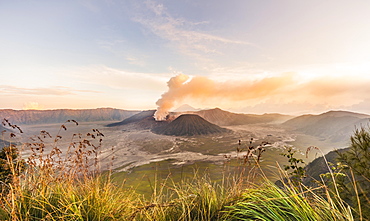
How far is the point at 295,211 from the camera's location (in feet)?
5.19

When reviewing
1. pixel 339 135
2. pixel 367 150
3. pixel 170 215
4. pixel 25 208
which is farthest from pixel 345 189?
pixel 339 135

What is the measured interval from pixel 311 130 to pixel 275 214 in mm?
154932

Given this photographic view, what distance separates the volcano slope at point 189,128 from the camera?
372 feet

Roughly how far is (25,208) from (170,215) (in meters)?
1.87

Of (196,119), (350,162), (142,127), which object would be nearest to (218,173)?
(350,162)

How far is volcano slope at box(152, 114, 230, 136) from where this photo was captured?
11344 centimetres

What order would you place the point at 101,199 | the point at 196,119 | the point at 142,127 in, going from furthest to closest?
the point at 142,127 < the point at 196,119 < the point at 101,199

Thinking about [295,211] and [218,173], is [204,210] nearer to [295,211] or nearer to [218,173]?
[295,211]

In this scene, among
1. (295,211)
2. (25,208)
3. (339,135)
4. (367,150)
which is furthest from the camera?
(339,135)

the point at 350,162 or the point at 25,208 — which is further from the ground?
the point at 350,162

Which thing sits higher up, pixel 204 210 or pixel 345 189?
pixel 345 189

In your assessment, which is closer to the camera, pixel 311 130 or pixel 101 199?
pixel 101 199

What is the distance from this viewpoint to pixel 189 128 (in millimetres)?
119062

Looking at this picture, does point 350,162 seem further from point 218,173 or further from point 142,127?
point 142,127
